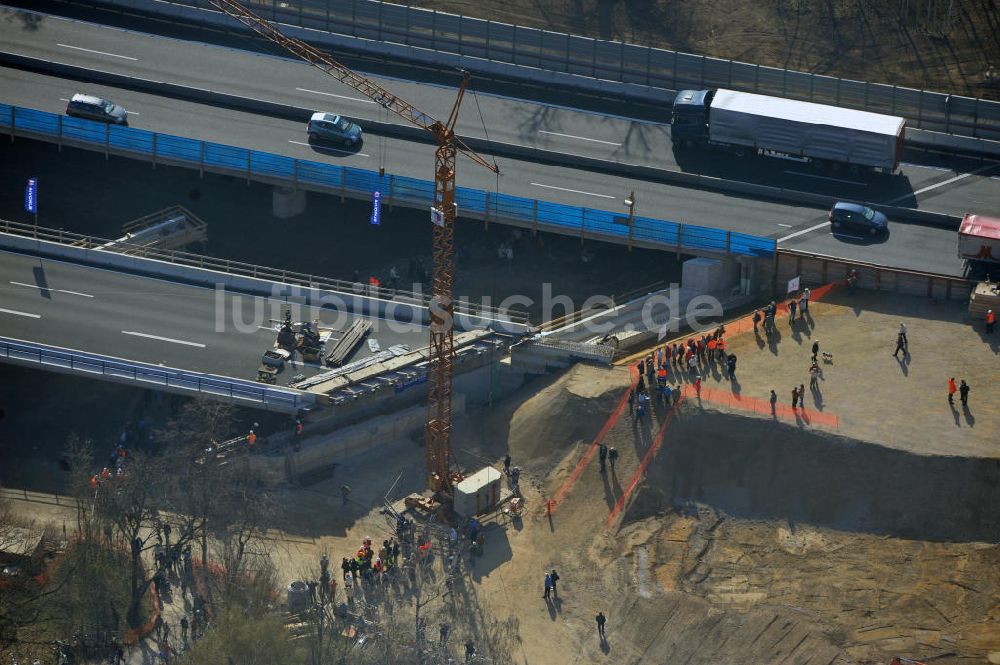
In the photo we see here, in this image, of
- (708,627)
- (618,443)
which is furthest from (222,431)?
(708,627)

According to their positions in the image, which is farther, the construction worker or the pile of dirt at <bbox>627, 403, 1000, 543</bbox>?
the construction worker

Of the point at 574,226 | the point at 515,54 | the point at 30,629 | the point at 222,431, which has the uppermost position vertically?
the point at 515,54

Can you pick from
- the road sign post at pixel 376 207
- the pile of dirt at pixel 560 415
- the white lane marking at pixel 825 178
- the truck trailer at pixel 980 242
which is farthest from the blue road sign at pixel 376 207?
the truck trailer at pixel 980 242

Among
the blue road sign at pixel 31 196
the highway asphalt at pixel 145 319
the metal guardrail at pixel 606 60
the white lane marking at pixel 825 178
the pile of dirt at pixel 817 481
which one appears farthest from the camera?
the metal guardrail at pixel 606 60

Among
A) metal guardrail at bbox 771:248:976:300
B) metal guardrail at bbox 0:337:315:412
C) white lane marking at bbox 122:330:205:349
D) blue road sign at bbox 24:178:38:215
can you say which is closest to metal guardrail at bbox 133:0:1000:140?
metal guardrail at bbox 771:248:976:300

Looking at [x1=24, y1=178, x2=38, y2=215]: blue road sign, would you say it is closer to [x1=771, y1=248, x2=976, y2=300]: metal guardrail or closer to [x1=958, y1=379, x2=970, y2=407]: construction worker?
[x1=771, y1=248, x2=976, y2=300]: metal guardrail

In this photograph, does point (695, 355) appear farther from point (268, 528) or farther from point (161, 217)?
point (161, 217)

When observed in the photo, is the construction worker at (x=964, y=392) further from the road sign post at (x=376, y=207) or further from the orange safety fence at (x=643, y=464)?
the road sign post at (x=376, y=207)
